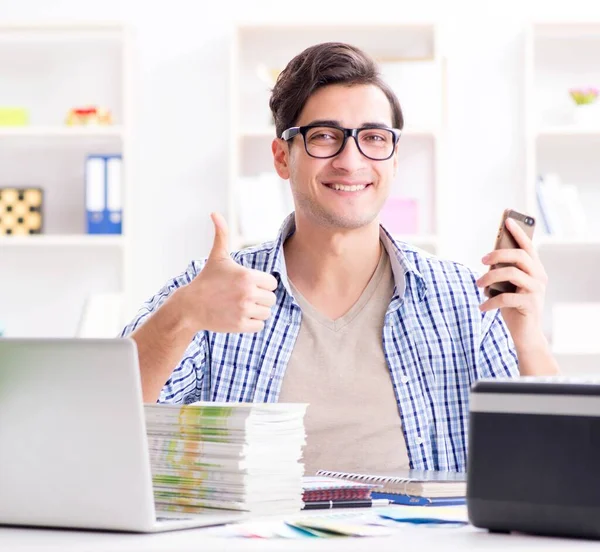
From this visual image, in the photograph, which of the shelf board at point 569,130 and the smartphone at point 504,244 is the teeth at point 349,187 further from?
the shelf board at point 569,130

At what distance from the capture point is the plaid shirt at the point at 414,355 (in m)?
1.94

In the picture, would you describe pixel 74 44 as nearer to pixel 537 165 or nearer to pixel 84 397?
pixel 537 165

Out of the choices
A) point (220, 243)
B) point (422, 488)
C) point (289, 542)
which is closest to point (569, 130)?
point (220, 243)

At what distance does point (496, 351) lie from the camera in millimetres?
2006

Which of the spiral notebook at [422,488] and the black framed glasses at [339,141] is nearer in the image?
the spiral notebook at [422,488]

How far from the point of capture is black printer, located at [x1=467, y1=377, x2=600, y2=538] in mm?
981

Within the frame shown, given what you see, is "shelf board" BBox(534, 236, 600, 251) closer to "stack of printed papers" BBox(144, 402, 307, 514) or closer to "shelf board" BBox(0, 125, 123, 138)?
"shelf board" BBox(0, 125, 123, 138)

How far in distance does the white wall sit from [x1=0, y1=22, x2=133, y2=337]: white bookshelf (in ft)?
0.37

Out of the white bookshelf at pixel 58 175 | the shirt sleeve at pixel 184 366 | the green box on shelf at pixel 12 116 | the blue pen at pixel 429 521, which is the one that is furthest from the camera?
the white bookshelf at pixel 58 175

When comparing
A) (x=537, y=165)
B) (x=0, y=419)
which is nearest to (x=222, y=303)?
(x=0, y=419)

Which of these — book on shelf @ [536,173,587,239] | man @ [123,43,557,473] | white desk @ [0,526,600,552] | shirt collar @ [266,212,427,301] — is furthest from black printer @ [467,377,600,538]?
book on shelf @ [536,173,587,239]

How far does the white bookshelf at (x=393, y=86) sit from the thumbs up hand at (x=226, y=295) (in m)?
2.13

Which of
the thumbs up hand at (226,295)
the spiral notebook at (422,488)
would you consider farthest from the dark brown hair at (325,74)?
the spiral notebook at (422,488)

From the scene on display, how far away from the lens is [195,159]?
4.02 m
